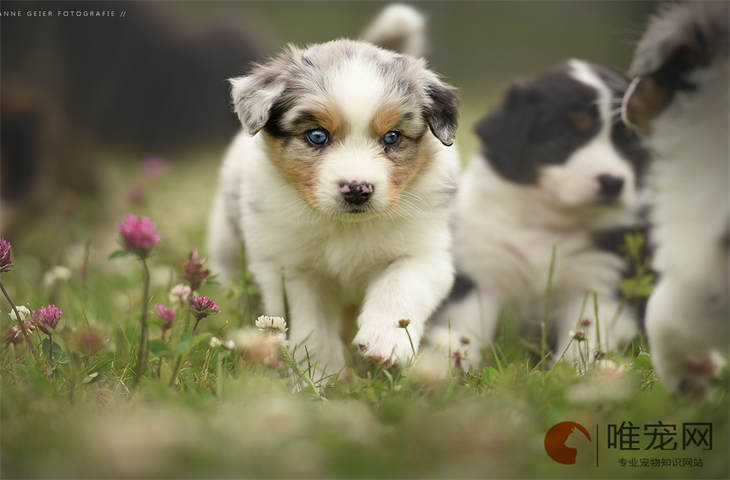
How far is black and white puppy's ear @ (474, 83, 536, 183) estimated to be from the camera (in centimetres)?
365

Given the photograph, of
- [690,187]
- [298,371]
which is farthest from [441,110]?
[298,371]

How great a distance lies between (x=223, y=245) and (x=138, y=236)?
2.07 m

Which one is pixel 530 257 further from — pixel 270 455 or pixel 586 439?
pixel 270 455

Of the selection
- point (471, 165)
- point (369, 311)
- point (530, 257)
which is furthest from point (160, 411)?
point (471, 165)

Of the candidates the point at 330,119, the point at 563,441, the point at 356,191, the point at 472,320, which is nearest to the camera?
the point at 563,441

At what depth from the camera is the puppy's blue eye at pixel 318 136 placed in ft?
8.84

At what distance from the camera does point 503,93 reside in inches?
152

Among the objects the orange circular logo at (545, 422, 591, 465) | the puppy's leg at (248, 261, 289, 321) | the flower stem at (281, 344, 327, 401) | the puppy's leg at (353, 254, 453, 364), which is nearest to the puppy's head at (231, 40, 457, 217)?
the puppy's leg at (353, 254, 453, 364)

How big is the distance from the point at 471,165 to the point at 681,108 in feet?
6.25

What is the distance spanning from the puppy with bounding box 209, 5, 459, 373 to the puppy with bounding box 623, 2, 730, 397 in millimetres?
841

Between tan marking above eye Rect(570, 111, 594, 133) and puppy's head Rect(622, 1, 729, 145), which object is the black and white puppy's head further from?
puppy's head Rect(622, 1, 729, 145)

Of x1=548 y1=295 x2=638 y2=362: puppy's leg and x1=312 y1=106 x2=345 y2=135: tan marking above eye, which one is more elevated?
x1=312 y1=106 x2=345 y2=135: tan marking above eye

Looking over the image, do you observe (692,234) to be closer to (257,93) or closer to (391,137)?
(391,137)

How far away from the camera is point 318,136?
270 cm
